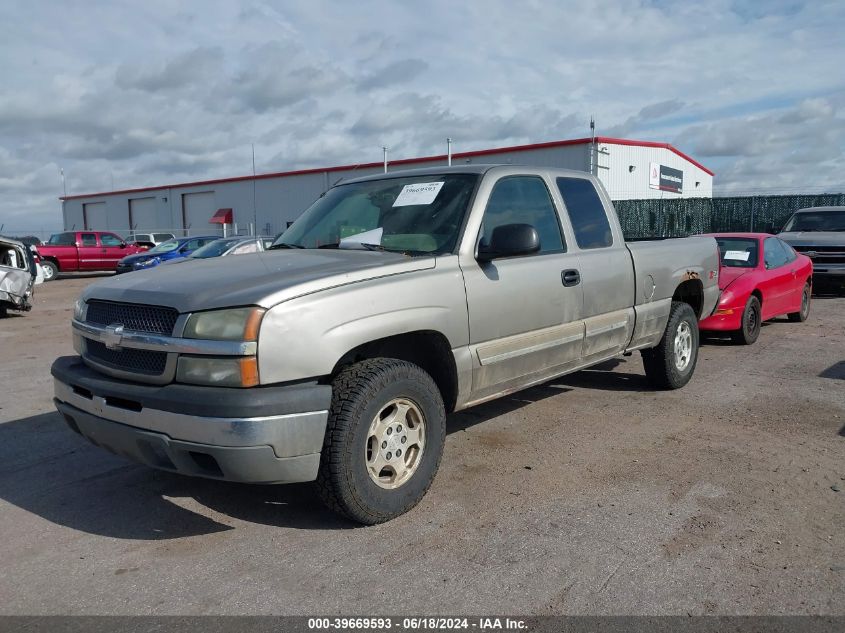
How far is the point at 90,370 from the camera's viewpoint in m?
3.93

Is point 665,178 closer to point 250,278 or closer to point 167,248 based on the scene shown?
point 167,248

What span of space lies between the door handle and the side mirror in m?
0.77

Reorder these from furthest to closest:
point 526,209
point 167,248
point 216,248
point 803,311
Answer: point 167,248, point 216,248, point 803,311, point 526,209

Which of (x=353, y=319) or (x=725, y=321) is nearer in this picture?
(x=353, y=319)

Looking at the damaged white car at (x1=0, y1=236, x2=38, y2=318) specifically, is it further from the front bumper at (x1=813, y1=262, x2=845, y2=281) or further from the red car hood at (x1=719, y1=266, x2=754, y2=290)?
the front bumper at (x1=813, y1=262, x2=845, y2=281)

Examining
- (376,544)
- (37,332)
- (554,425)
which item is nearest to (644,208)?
(37,332)

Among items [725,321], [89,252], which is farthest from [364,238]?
[89,252]

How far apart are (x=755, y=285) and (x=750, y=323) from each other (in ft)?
1.59

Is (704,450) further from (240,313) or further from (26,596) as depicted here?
(26,596)

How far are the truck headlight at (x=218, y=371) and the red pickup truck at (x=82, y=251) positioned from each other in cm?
2410

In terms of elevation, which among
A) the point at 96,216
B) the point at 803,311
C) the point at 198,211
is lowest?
the point at 803,311

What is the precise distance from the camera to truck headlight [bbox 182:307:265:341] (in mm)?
3254

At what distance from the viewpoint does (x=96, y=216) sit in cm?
5856

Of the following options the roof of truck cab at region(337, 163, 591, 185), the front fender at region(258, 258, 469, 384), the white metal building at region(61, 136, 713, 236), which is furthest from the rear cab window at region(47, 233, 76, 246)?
the front fender at region(258, 258, 469, 384)
